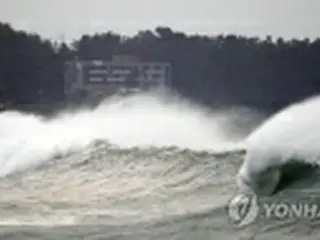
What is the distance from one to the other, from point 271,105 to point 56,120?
28.2 inches

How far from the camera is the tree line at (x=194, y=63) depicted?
210 cm

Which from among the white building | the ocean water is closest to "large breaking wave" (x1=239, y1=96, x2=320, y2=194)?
the ocean water

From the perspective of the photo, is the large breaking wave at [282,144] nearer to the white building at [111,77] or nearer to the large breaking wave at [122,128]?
the large breaking wave at [122,128]

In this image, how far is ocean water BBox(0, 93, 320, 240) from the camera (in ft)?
6.75

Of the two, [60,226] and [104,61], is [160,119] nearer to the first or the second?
[104,61]

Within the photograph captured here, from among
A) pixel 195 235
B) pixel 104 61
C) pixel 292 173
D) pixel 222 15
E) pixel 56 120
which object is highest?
pixel 222 15

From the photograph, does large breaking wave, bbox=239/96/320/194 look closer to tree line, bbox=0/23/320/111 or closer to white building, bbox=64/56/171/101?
tree line, bbox=0/23/320/111

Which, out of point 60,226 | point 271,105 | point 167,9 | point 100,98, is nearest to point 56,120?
point 100,98

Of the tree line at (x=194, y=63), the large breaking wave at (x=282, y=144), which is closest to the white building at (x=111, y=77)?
the tree line at (x=194, y=63)

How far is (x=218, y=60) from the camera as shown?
2.14 meters

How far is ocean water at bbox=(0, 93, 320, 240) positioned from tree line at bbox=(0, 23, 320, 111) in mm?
59

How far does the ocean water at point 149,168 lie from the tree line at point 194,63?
59mm

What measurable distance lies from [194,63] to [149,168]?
1.24 feet

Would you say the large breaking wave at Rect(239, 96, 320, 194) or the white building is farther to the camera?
A: the white building
